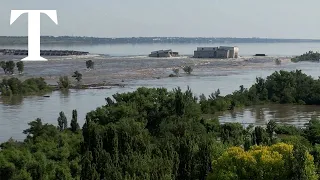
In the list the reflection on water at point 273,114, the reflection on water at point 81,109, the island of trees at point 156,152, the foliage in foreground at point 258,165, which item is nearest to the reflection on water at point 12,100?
the reflection on water at point 81,109

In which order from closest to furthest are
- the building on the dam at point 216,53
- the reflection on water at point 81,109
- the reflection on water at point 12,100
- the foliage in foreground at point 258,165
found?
1. the foliage in foreground at point 258,165
2. the reflection on water at point 81,109
3. the reflection on water at point 12,100
4. the building on the dam at point 216,53

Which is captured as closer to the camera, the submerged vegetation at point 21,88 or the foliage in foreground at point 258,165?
the foliage in foreground at point 258,165

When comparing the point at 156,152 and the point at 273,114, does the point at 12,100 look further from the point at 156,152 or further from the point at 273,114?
the point at 156,152

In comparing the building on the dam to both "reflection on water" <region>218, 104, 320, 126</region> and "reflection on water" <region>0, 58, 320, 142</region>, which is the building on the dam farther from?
"reflection on water" <region>218, 104, 320, 126</region>

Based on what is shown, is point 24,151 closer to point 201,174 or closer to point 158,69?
point 201,174

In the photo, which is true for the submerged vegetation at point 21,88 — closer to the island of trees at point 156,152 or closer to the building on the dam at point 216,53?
the island of trees at point 156,152

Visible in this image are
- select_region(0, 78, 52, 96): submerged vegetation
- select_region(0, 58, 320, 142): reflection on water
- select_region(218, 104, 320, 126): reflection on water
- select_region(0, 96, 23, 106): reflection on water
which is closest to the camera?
select_region(0, 58, 320, 142): reflection on water

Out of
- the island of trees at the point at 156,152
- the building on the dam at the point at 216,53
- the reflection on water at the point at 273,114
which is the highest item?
the building on the dam at the point at 216,53

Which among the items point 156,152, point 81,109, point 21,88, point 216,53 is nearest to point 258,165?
point 156,152

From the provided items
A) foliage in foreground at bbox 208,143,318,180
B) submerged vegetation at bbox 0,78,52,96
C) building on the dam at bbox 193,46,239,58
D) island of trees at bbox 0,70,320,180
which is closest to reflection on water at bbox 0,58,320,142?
submerged vegetation at bbox 0,78,52,96

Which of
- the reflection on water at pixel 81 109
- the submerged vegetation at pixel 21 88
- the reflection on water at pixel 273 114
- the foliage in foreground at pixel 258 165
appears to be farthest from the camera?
the submerged vegetation at pixel 21 88

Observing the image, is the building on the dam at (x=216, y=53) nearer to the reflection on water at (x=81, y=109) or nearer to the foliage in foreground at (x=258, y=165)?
the reflection on water at (x=81, y=109)

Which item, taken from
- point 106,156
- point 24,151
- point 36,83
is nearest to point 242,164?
point 106,156

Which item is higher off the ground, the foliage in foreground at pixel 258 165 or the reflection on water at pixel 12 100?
the foliage in foreground at pixel 258 165
